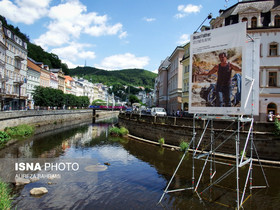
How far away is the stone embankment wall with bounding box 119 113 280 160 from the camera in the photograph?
1823 cm

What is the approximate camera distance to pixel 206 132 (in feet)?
70.7

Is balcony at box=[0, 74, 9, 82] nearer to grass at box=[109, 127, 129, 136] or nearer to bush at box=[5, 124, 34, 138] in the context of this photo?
bush at box=[5, 124, 34, 138]

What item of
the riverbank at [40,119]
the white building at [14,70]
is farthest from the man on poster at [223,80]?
the white building at [14,70]

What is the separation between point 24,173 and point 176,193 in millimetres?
10289

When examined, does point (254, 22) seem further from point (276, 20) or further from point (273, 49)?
point (273, 49)

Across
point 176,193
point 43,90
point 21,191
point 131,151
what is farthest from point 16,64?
point 176,193

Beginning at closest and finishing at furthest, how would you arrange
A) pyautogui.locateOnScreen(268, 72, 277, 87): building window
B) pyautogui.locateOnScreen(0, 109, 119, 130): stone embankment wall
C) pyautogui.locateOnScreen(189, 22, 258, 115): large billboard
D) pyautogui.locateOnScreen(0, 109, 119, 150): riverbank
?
pyautogui.locateOnScreen(189, 22, 258, 115): large billboard, pyautogui.locateOnScreen(268, 72, 277, 87): building window, pyautogui.locateOnScreen(0, 109, 119, 150): riverbank, pyautogui.locateOnScreen(0, 109, 119, 130): stone embankment wall

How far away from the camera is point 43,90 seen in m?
57.5

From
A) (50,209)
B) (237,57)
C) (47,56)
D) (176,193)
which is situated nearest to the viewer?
(237,57)

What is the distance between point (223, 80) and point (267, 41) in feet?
62.7

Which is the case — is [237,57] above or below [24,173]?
above

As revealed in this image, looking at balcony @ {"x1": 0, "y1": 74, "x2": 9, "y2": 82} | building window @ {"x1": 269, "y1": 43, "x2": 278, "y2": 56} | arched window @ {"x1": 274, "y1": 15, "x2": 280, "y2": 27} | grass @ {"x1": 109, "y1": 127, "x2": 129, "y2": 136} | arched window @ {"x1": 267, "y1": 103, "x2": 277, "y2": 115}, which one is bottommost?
grass @ {"x1": 109, "y1": 127, "x2": 129, "y2": 136}

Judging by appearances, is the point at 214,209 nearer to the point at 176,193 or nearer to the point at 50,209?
the point at 176,193

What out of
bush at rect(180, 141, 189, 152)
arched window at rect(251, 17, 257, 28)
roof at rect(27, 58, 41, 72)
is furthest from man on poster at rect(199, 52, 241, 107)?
roof at rect(27, 58, 41, 72)
